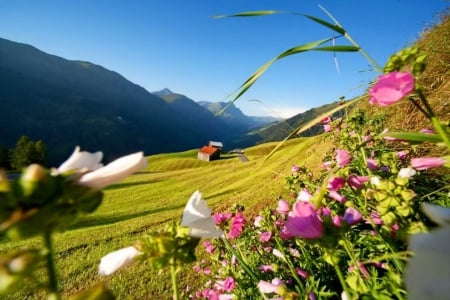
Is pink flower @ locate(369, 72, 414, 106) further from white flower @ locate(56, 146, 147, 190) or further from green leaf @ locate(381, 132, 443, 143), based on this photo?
white flower @ locate(56, 146, 147, 190)

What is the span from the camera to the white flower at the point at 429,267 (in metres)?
0.39

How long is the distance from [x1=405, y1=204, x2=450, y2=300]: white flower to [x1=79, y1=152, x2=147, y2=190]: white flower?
566mm

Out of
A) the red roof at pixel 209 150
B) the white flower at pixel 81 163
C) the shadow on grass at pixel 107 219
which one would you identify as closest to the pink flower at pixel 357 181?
the white flower at pixel 81 163

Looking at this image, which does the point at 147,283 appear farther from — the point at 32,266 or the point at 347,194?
the point at 32,266

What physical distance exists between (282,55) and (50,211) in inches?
34.8

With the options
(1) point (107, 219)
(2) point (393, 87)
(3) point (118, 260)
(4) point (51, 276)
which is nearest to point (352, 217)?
(2) point (393, 87)

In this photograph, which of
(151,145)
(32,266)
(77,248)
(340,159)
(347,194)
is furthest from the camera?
(151,145)

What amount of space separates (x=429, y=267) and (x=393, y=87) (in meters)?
0.64

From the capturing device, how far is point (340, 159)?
1868mm

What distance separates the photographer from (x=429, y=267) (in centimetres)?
42

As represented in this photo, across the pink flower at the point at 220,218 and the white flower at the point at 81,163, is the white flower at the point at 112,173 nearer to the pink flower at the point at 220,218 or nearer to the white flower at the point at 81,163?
the white flower at the point at 81,163

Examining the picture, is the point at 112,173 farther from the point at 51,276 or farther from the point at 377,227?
the point at 377,227

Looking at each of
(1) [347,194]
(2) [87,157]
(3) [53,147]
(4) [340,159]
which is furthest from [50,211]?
(3) [53,147]

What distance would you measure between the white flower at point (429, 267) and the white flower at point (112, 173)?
566 mm
